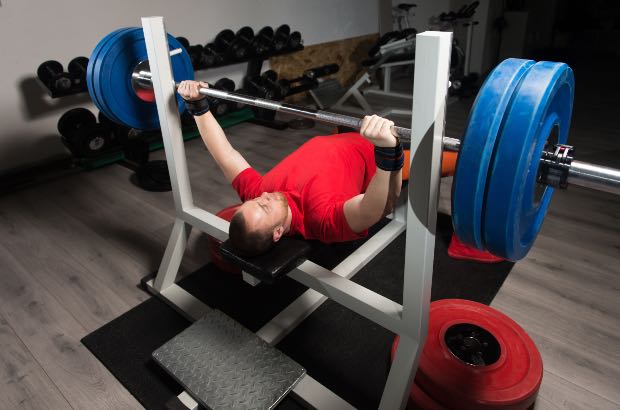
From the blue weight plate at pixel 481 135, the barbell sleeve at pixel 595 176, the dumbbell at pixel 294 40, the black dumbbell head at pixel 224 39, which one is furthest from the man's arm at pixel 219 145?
the dumbbell at pixel 294 40

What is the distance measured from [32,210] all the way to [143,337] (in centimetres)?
135

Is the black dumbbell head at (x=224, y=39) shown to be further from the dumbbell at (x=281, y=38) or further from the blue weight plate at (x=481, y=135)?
the blue weight plate at (x=481, y=135)

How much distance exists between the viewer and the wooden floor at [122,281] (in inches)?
49.5

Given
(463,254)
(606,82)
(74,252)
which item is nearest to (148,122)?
(74,252)

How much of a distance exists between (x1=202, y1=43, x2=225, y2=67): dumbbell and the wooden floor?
83cm

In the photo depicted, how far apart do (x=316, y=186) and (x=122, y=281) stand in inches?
37.0

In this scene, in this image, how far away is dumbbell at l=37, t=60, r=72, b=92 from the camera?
7.97 ft

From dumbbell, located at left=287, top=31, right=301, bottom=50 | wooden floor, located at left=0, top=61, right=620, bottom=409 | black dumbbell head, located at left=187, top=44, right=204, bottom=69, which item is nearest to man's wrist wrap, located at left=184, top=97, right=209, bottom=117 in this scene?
wooden floor, located at left=0, top=61, right=620, bottom=409

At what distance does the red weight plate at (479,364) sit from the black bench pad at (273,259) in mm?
435

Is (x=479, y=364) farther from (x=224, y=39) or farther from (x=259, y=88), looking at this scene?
(x=224, y=39)

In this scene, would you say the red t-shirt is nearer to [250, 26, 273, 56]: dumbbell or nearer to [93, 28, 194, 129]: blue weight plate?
[93, 28, 194, 129]: blue weight plate

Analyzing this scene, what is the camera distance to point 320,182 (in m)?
1.34

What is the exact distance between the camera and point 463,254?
1.74m

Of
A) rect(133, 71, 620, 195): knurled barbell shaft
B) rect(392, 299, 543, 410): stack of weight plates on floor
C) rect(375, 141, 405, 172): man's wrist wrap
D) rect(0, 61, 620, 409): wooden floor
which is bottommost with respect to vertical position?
rect(0, 61, 620, 409): wooden floor
